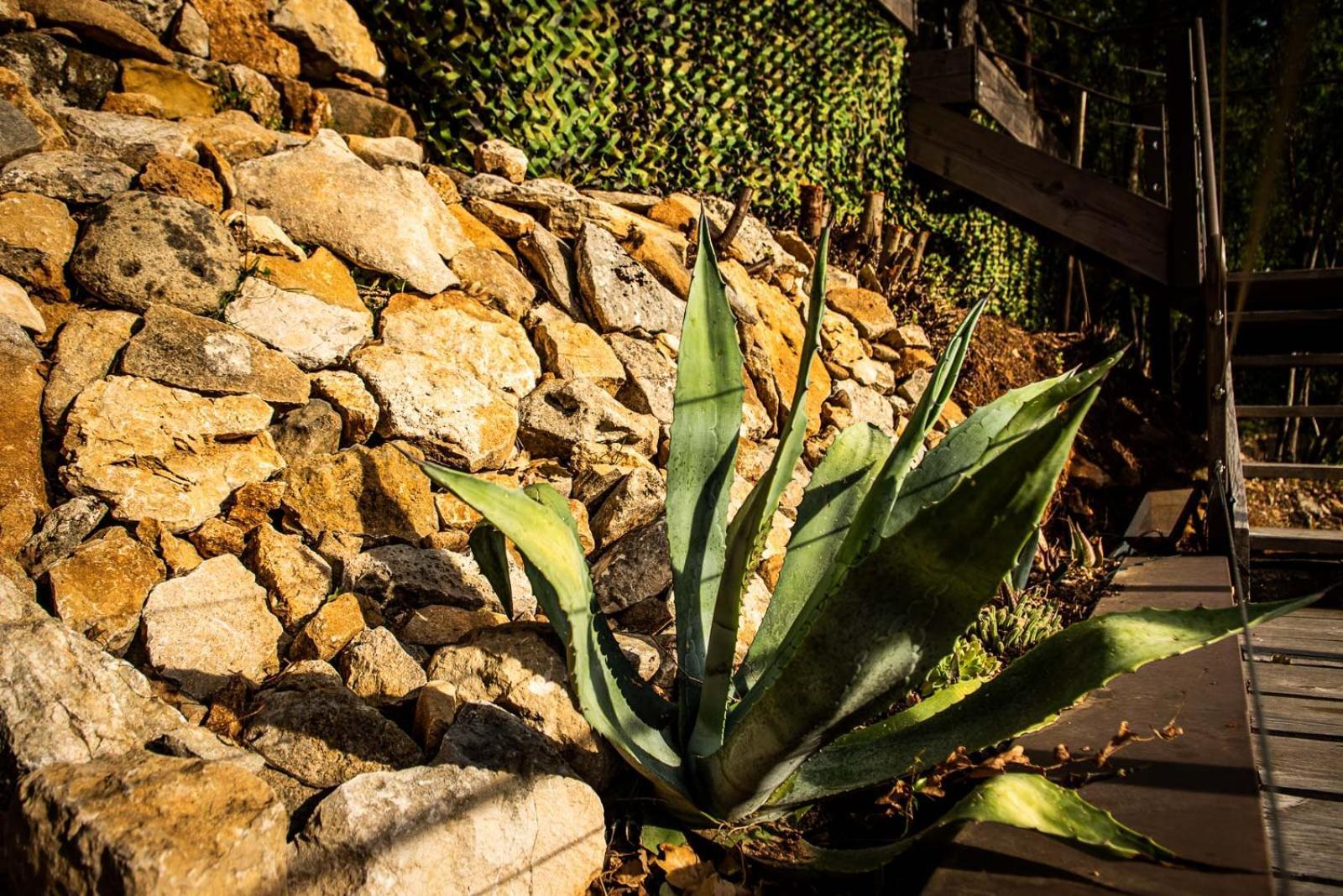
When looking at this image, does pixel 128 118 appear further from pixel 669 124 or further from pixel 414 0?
pixel 669 124

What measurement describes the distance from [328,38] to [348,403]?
1.58 m

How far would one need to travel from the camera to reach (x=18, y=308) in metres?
1.79

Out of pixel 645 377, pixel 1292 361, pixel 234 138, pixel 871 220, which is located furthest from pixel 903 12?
pixel 234 138

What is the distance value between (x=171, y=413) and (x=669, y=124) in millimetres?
2628

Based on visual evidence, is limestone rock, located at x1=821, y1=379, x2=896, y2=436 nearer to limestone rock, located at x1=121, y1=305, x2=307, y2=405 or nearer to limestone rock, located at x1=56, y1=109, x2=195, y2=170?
limestone rock, located at x1=121, y1=305, x2=307, y2=405

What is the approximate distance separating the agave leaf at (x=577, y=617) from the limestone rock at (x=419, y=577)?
0.49m

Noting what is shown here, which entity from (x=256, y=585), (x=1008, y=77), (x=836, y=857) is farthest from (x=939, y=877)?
(x=1008, y=77)

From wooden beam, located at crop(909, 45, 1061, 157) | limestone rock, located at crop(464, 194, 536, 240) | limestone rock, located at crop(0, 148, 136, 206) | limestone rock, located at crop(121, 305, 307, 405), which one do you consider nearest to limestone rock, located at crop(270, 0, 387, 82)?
limestone rock, located at crop(464, 194, 536, 240)

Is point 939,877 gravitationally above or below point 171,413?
below

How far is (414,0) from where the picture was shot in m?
3.03

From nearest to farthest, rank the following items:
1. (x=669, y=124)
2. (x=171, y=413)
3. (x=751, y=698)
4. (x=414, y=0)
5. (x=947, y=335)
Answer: (x=751, y=698) < (x=171, y=413) < (x=414, y=0) < (x=669, y=124) < (x=947, y=335)

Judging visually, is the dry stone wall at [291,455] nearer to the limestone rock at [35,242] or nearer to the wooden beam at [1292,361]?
the limestone rock at [35,242]

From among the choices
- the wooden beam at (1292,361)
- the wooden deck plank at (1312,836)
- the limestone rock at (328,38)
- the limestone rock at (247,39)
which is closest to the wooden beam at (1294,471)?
the wooden beam at (1292,361)

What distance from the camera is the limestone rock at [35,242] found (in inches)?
72.7
